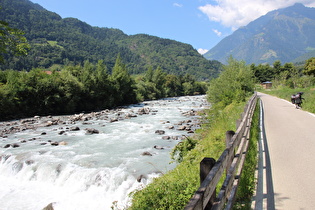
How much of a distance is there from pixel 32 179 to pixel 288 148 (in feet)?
39.7

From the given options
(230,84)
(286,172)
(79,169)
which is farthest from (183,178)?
(230,84)

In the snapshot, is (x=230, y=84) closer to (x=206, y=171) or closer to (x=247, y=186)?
(x=247, y=186)

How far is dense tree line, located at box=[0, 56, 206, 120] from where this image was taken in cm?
3291

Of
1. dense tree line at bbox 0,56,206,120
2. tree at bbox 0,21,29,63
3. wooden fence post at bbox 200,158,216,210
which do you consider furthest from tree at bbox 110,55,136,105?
wooden fence post at bbox 200,158,216,210

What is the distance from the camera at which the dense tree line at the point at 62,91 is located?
108ft

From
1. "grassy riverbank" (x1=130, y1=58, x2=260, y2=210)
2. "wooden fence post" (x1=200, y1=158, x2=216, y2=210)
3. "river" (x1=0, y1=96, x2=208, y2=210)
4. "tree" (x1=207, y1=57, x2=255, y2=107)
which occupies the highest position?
"tree" (x1=207, y1=57, x2=255, y2=107)

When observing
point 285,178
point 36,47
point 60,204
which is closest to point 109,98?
point 60,204

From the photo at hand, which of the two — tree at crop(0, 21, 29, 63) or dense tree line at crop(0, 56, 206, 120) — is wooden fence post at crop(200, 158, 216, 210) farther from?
dense tree line at crop(0, 56, 206, 120)

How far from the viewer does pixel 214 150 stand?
816 cm

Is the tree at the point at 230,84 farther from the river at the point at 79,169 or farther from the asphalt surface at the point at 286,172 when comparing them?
the asphalt surface at the point at 286,172

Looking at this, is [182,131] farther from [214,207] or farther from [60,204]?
[214,207]

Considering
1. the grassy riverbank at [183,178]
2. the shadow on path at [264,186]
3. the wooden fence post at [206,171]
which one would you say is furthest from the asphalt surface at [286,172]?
the wooden fence post at [206,171]

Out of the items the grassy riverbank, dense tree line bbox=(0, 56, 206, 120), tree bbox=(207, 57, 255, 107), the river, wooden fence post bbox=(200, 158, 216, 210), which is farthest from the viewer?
dense tree line bbox=(0, 56, 206, 120)

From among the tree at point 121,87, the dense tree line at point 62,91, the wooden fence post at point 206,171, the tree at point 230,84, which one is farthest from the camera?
the tree at point 121,87
